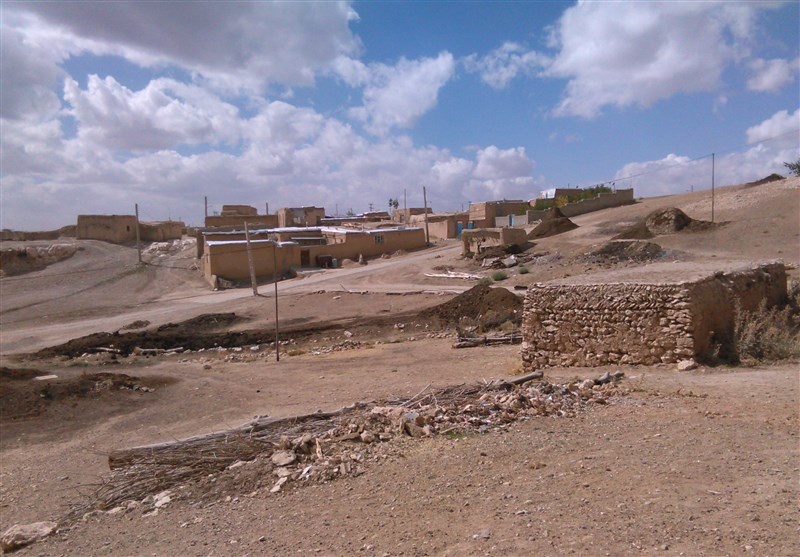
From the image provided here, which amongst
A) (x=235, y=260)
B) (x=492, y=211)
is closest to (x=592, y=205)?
(x=492, y=211)

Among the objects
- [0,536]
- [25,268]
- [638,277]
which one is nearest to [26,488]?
[0,536]

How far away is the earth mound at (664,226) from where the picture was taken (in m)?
34.4

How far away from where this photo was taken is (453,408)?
27.0ft

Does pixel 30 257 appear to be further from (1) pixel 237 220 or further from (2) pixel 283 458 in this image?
(2) pixel 283 458

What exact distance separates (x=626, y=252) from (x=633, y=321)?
1910 cm

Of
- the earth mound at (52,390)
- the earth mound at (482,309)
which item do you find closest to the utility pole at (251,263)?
the earth mound at (482,309)

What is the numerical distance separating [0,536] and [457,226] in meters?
50.0

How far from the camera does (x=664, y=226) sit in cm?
3491

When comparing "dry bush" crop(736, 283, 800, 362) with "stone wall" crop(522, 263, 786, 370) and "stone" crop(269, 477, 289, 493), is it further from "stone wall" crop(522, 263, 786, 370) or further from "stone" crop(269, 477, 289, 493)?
"stone" crop(269, 477, 289, 493)

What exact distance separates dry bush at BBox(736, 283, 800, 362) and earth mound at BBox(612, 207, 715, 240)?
2293 centimetres

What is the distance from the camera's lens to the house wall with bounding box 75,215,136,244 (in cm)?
5428

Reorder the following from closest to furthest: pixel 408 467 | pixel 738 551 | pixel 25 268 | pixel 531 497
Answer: pixel 738 551
pixel 531 497
pixel 408 467
pixel 25 268

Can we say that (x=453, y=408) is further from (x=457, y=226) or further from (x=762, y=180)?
(x=762, y=180)

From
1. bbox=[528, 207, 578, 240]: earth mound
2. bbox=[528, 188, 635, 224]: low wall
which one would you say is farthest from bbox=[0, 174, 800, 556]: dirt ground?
bbox=[528, 188, 635, 224]: low wall
